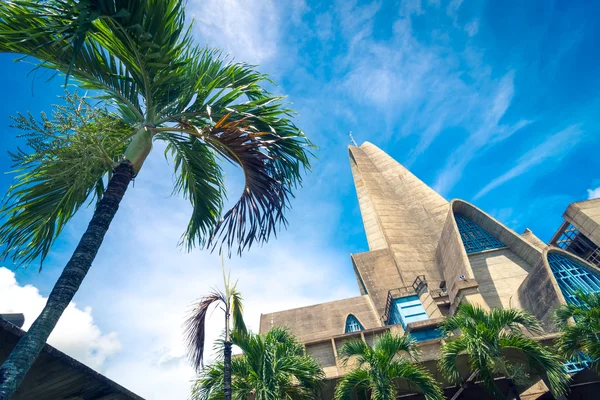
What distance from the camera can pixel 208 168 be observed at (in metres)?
5.66

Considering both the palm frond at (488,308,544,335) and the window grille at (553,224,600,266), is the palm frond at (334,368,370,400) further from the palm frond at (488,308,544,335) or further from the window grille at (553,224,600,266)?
the window grille at (553,224,600,266)

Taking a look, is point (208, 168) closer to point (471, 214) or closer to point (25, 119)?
point (25, 119)

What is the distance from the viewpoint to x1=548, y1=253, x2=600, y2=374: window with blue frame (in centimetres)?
1570

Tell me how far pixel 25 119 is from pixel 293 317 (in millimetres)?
29293

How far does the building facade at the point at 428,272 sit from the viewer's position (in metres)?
16.0

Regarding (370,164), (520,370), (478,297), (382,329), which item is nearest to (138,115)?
(520,370)

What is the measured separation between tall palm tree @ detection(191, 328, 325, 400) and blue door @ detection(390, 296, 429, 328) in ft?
45.3

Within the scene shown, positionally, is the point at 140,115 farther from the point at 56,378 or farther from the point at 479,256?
the point at 479,256

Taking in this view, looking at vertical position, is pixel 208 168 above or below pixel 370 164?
below

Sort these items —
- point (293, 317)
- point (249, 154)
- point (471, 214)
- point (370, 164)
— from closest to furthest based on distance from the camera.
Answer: point (249, 154) → point (471, 214) → point (293, 317) → point (370, 164)

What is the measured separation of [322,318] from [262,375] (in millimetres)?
22954

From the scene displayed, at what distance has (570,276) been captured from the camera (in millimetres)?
16234

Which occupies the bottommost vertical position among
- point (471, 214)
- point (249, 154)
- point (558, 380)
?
point (558, 380)

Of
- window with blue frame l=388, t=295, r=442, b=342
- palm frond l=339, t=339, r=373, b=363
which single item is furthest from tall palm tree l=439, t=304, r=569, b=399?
window with blue frame l=388, t=295, r=442, b=342
